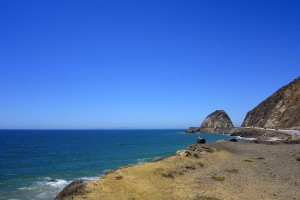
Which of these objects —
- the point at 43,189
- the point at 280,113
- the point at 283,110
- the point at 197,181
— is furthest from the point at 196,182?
the point at 280,113

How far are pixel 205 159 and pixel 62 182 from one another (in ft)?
57.9

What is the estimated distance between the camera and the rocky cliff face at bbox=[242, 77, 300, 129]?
129000 millimetres

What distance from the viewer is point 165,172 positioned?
28.5 meters

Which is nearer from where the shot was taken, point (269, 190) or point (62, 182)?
point (269, 190)

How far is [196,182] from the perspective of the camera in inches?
1045

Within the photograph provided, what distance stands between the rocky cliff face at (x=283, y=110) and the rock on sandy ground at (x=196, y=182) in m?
93.2

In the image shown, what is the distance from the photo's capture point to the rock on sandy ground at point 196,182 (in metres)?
22.1

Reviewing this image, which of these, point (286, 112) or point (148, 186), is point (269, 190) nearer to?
point (148, 186)

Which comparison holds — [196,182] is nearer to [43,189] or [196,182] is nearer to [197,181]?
[197,181]

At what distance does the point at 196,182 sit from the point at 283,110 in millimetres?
126881

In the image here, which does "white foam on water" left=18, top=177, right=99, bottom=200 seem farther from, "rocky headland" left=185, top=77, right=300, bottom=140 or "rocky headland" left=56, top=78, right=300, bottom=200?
"rocky headland" left=185, top=77, right=300, bottom=140

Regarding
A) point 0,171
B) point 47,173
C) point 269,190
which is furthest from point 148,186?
point 0,171

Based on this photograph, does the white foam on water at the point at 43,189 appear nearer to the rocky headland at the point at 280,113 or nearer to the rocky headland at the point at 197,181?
the rocky headland at the point at 197,181

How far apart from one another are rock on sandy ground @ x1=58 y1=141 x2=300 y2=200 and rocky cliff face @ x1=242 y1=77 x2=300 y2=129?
93214 mm
